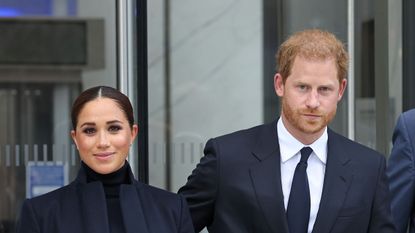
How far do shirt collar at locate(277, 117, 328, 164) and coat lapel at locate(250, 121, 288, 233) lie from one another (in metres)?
0.02

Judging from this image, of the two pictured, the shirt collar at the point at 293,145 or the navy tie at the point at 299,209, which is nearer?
the navy tie at the point at 299,209

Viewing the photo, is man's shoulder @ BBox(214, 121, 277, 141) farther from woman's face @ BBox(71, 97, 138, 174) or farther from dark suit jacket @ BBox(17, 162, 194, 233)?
woman's face @ BBox(71, 97, 138, 174)

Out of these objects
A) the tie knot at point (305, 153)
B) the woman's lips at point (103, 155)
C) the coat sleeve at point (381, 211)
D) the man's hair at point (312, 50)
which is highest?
the man's hair at point (312, 50)

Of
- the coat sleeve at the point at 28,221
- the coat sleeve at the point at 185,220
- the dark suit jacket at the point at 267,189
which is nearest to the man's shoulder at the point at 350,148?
the dark suit jacket at the point at 267,189

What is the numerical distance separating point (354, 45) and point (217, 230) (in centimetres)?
338

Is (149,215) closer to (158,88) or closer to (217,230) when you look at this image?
(217,230)

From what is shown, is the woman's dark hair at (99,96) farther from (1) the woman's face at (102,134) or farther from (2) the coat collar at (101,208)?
(2) the coat collar at (101,208)

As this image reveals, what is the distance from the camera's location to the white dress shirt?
3443mm

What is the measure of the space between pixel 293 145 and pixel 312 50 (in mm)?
370

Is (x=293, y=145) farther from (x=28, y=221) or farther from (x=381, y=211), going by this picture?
(x=28, y=221)

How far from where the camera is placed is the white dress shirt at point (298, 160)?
3.44 m

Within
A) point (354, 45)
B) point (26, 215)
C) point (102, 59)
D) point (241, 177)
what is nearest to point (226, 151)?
point (241, 177)

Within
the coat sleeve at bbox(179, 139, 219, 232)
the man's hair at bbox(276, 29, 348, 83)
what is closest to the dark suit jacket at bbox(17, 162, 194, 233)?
the coat sleeve at bbox(179, 139, 219, 232)

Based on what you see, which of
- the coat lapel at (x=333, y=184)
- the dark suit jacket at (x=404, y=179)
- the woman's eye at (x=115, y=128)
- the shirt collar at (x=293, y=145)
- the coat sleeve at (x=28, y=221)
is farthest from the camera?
the dark suit jacket at (x=404, y=179)
